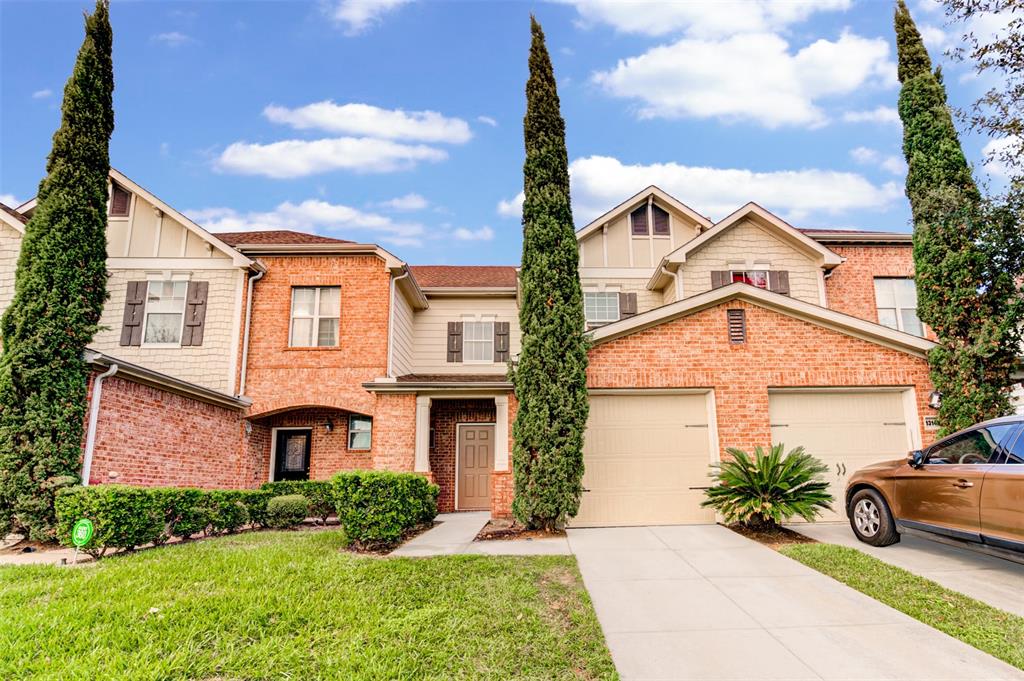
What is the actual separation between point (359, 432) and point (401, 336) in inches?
115

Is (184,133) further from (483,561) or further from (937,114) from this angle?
(937,114)

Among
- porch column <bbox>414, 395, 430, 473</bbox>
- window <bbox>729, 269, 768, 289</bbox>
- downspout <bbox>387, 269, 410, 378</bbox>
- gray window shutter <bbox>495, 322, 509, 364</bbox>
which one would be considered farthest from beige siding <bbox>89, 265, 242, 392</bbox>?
window <bbox>729, 269, 768, 289</bbox>

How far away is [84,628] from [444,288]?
1327 centimetres

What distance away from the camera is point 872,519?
24.4 feet

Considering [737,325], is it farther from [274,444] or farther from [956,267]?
[274,444]

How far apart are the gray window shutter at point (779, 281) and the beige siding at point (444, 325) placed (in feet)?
24.2

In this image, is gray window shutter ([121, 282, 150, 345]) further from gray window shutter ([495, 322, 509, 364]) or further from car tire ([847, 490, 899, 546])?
car tire ([847, 490, 899, 546])

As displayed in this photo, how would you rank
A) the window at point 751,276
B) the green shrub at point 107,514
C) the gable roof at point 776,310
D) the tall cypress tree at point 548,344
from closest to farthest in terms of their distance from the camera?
the green shrub at point 107,514 → the tall cypress tree at point 548,344 → the gable roof at point 776,310 → the window at point 751,276

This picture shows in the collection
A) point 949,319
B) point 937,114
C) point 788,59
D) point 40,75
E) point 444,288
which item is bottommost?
point 949,319

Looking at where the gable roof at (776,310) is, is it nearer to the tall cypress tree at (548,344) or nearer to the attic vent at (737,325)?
the attic vent at (737,325)

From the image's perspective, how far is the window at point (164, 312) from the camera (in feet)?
46.5

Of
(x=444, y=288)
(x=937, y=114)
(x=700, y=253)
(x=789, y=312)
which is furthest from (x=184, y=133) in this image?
(x=937, y=114)

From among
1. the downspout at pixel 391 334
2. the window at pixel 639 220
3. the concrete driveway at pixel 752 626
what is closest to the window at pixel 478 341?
the downspout at pixel 391 334

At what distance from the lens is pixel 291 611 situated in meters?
4.68
